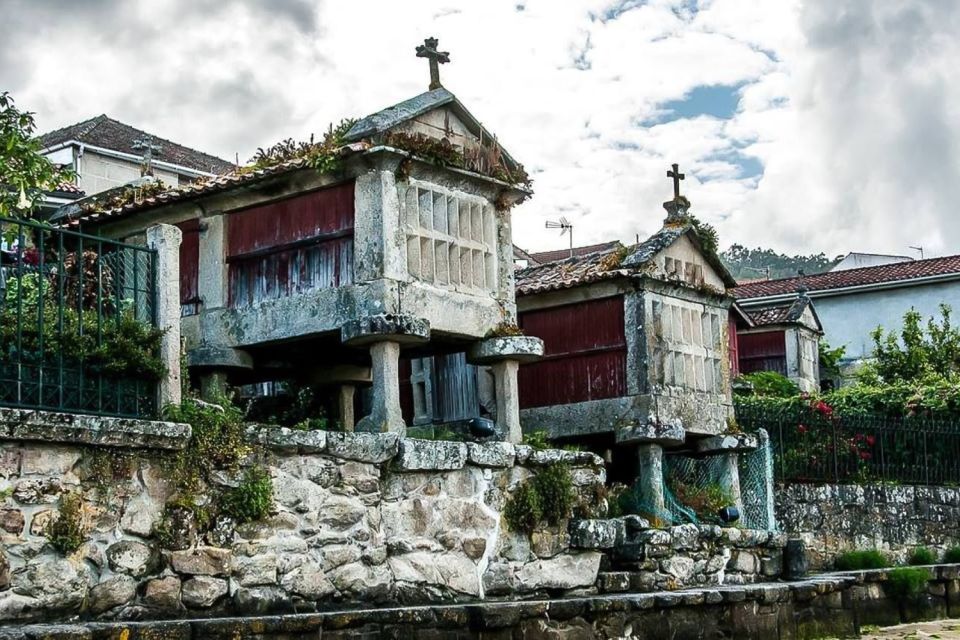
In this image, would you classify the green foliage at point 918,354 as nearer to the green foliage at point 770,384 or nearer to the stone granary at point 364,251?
the green foliage at point 770,384

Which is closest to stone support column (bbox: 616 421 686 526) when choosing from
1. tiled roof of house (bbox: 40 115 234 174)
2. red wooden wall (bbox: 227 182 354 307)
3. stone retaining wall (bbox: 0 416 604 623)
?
stone retaining wall (bbox: 0 416 604 623)

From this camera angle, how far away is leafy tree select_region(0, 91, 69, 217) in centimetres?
1138

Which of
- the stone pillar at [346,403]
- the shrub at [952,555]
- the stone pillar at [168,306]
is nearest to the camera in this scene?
the stone pillar at [168,306]

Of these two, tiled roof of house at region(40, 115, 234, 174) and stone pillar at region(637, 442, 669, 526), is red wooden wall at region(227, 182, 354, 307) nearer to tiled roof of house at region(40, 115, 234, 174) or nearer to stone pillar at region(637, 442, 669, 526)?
stone pillar at region(637, 442, 669, 526)

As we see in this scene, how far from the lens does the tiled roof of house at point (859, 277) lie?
3167cm

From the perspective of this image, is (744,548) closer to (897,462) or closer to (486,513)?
(486,513)

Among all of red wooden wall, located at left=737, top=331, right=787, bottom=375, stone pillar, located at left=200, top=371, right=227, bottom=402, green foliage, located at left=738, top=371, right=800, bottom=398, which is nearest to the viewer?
stone pillar, located at left=200, top=371, right=227, bottom=402

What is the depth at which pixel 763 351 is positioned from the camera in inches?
1142

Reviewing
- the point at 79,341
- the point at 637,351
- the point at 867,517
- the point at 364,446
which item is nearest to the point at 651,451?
the point at 637,351

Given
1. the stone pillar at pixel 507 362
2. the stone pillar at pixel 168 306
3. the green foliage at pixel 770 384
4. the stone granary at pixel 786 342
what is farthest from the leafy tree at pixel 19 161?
the stone granary at pixel 786 342

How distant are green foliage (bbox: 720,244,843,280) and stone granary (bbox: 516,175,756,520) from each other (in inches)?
2525

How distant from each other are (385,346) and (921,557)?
9723mm

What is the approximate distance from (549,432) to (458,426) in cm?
120

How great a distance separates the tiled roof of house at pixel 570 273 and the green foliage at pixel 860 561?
504 centimetres
